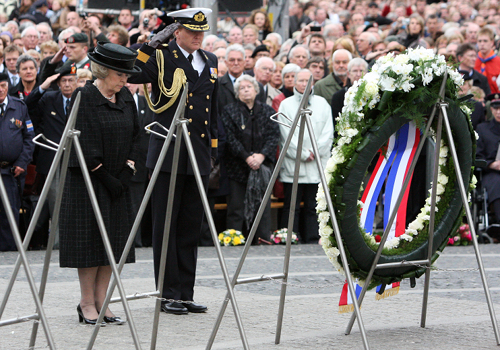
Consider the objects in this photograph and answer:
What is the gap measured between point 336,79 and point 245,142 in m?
1.86

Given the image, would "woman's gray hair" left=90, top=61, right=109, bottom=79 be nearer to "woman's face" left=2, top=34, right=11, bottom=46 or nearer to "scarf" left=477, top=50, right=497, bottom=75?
"woman's face" left=2, top=34, right=11, bottom=46

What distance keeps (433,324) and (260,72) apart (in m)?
6.74

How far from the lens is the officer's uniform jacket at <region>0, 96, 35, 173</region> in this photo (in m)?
10.4

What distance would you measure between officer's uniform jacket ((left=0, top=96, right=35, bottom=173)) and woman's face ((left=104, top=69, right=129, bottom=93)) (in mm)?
4339

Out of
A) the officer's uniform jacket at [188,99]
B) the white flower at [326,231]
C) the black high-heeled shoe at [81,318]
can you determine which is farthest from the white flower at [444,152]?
the black high-heeled shoe at [81,318]

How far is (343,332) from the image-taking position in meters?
6.25

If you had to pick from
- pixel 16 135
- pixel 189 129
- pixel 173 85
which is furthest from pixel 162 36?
pixel 16 135

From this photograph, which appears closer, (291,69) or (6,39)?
(291,69)

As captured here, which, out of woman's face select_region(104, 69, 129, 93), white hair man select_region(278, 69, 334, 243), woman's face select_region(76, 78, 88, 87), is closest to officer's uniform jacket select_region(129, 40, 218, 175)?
woman's face select_region(104, 69, 129, 93)

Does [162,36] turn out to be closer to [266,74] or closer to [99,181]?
[99,181]

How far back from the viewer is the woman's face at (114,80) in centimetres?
651

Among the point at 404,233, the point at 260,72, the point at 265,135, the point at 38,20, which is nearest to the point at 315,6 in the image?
the point at 38,20

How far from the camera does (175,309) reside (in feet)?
22.6

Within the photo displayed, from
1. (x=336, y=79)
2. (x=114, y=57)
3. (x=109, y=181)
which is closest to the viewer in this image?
(x=114, y=57)
